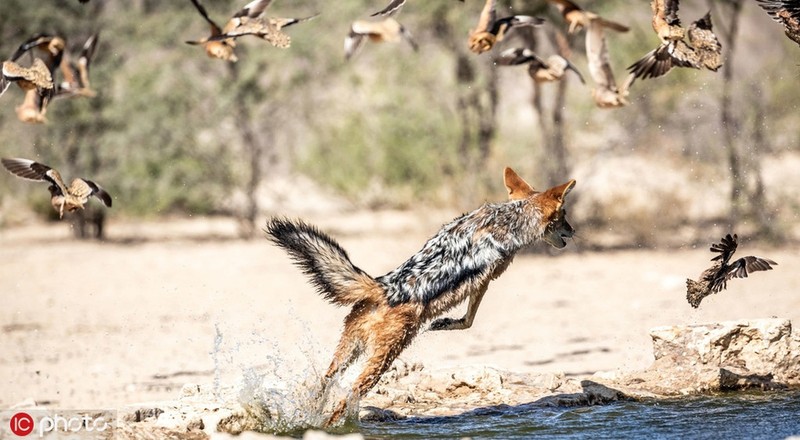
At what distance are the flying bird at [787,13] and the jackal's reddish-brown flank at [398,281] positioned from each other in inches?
69.9

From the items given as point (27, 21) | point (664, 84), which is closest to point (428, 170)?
point (664, 84)

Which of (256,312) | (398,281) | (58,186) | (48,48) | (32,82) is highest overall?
(48,48)

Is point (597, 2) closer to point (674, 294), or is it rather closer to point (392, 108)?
point (392, 108)

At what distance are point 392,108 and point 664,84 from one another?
14.7 feet

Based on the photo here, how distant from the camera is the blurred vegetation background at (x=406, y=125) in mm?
17219

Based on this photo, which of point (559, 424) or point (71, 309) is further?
point (71, 309)

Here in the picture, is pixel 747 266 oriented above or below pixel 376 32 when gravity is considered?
below

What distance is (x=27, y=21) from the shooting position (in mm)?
19812


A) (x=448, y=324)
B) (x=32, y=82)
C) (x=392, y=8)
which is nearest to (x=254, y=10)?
(x=392, y=8)

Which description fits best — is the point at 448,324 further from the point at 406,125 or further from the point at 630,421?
the point at 406,125

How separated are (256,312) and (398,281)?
5839mm

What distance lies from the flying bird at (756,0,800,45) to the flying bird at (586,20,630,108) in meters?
1.18

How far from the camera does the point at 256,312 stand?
12609mm

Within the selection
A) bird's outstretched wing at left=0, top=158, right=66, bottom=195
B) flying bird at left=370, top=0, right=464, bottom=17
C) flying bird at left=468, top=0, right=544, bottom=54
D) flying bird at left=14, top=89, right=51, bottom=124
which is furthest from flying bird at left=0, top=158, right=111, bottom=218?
flying bird at left=468, top=0, right=544, bottom=54
